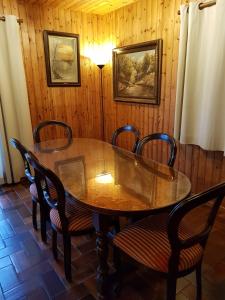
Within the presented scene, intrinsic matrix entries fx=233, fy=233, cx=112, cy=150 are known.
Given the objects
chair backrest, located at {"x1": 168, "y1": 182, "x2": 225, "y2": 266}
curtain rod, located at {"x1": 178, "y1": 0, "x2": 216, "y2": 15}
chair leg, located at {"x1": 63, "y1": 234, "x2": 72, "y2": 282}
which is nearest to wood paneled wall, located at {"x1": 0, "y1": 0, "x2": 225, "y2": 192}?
curtain rod, located at {"x1": 178, "y1": 0, "x2": 216, "y2": 15}

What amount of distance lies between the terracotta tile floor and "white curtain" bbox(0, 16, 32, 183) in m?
1.14

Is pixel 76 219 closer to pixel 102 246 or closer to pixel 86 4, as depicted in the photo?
pixel 102 246

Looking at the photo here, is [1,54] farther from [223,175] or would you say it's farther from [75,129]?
[223,175]

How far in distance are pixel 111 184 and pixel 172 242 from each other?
59cm

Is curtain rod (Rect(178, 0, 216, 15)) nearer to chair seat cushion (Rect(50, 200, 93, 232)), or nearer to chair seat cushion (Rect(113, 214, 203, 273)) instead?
chair seat cushion (Rect(113, 214, 203, 273))

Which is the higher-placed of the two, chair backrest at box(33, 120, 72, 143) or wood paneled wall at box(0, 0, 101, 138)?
wood paneled wall at box(0, 0, 101, 138)

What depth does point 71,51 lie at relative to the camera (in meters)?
3.50

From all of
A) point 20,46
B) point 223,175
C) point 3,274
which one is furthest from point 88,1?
point 3,274

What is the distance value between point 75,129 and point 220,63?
2370mm

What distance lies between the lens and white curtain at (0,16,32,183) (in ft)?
9.44

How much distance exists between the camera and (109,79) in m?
3.76

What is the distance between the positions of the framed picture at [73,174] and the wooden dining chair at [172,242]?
1.26 feet

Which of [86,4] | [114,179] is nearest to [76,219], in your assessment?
[114,179]

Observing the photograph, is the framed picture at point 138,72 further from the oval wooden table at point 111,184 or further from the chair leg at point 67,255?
the chair leg at point 67,255
